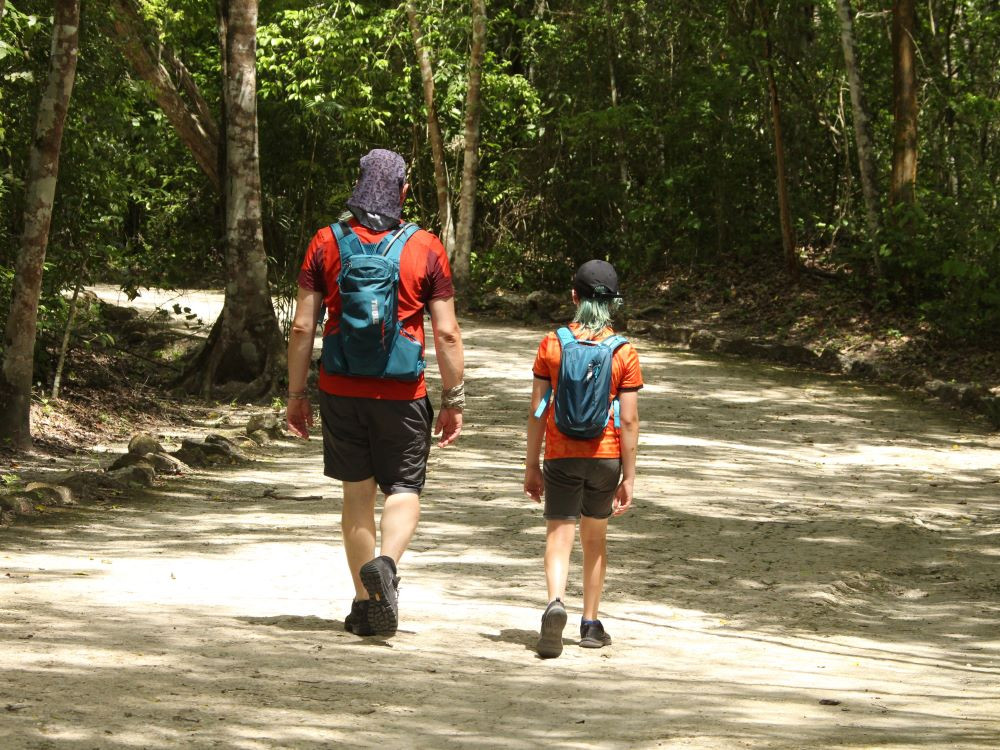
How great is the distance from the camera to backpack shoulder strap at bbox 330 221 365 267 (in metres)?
5.59

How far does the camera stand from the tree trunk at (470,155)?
26.8m

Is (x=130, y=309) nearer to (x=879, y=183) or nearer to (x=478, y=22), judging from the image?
(x=478, y=22)

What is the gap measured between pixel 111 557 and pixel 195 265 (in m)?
21.3

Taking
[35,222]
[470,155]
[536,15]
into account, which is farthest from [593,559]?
[536,15]

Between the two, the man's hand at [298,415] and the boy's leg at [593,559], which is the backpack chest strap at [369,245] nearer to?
the man's hand at [298,415]

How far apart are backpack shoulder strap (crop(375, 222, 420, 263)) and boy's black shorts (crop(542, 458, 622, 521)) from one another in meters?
1.12

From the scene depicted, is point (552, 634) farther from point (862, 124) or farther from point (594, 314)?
point (862, 124)

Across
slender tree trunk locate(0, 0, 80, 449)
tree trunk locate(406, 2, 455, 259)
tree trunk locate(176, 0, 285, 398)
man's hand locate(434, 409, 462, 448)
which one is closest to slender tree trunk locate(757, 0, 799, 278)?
tree trunk locate(406, 2, 455, 259)

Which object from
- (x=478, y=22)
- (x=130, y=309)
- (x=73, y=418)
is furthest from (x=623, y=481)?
(x=478, y=22)

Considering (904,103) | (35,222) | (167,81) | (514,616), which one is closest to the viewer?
(514,616)

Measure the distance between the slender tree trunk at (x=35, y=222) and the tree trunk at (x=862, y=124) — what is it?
13.5 m

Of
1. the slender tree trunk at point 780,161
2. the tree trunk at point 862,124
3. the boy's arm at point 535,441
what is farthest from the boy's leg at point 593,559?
the slender tree trunk at point 780,161

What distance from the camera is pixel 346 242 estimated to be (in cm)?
562

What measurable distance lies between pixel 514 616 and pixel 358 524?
121 centimetres
